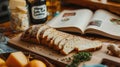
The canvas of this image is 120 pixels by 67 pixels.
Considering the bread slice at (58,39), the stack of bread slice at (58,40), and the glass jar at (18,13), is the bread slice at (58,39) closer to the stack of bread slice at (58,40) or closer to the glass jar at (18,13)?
the stack of bread slice at (58,40)

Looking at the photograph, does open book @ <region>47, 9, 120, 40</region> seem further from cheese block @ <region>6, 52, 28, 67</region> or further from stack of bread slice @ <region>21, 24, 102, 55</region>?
cheese block @ <region>6, 52, 28, 67</region>

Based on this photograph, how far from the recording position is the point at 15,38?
1.24 meters

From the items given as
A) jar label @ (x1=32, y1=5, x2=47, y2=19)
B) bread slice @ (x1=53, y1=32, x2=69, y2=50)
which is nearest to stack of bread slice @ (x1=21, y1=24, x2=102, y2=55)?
bread slice @ (x1=53, y1=32, x2=69, y2=50)

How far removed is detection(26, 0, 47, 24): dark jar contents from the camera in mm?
1332

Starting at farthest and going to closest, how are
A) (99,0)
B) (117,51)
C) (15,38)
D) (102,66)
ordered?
(99,0) < (15,38) < (117,51) < (102,66)

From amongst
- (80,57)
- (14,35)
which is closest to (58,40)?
(80,57)

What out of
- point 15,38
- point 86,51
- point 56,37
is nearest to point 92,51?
point 86,51

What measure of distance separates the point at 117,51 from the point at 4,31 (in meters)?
0.52

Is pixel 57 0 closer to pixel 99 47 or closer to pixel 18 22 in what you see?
pixel 18 22

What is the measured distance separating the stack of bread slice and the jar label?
14cm

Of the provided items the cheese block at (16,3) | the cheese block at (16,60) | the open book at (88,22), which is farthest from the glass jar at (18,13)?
the cheese block at (16,60)

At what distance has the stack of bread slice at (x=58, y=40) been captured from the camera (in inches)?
43.9

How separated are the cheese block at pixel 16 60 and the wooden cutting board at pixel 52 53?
0.46ft

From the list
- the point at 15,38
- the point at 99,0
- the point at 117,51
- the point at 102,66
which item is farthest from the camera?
the point at 99,0
